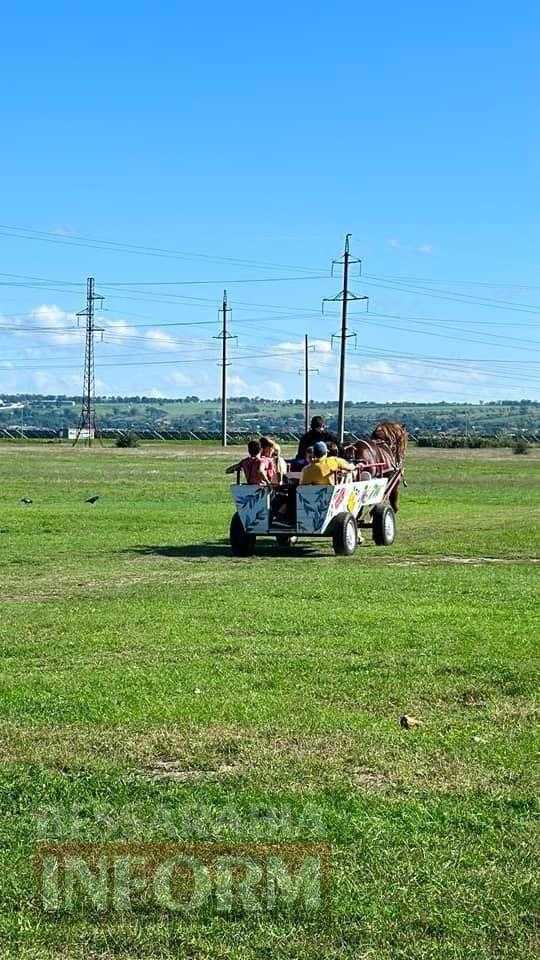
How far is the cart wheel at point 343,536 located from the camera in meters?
21.1

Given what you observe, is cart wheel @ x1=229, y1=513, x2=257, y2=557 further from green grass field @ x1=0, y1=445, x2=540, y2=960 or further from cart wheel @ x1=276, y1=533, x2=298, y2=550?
green grass field @ x1=0, y1=445, x2=540, y2=960

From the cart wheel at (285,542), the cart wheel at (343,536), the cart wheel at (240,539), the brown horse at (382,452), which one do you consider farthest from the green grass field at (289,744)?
the brown horse at (382,452)

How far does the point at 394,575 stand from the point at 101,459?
51.0 m

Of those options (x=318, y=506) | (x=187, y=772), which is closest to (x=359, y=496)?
(x=318, y=506)

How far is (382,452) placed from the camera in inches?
968

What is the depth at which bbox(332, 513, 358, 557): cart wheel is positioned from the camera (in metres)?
21.1

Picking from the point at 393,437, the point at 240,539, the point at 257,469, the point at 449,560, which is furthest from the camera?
the point at 393,437

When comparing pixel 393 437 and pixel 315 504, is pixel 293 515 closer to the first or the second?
pixel 315 504

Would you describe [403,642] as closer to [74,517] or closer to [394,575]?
[394,575]

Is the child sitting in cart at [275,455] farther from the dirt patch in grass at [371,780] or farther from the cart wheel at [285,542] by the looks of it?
the dirt patch in grass at [371,780]

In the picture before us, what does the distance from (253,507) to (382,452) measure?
427 centimetres

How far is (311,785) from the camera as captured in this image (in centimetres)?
683

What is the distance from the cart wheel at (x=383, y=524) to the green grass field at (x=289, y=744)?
517 cm

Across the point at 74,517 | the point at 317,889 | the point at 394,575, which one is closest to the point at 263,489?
Result: the point at 394,575
